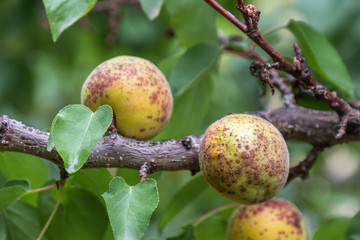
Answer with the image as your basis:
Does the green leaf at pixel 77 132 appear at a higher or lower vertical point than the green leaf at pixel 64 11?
lower

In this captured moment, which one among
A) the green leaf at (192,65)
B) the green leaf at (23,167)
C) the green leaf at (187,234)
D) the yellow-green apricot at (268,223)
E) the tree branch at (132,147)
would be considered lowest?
the green leaf at (187,234)

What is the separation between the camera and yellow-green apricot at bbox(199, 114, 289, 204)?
119cm

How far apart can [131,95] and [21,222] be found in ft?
1.87

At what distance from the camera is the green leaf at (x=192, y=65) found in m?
1.71

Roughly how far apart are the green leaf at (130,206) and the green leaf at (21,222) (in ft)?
1.74

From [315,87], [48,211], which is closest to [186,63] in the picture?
[315,87]

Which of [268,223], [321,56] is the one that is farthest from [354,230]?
[321,56]

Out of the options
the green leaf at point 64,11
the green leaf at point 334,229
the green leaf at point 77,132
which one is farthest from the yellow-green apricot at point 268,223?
the green leaf at point 64,11

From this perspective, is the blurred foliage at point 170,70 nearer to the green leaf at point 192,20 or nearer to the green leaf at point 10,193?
the green leaf at point 192,20

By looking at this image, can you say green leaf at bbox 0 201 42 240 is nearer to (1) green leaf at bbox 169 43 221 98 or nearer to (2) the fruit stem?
(2) the fruit stem

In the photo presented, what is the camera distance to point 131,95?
136cm

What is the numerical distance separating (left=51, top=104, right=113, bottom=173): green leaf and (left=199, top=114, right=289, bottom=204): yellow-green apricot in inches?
10.9

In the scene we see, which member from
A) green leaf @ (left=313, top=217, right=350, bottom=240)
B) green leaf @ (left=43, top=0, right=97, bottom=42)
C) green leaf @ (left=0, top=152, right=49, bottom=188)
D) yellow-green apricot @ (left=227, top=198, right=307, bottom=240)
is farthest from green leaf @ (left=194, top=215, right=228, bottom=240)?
green leaf @ (left=43, top=0, right=97, bottom=42)

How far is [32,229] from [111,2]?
5.34 feet
